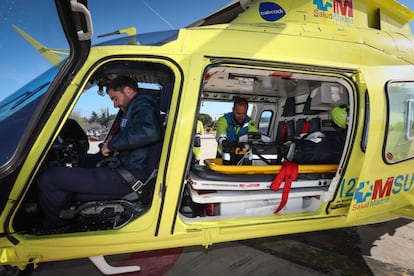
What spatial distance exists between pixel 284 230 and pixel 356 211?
0.69 metres

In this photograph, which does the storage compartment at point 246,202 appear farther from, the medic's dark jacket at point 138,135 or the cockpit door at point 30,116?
the cockpit door at point 30,116

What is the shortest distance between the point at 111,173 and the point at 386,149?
2.42 m

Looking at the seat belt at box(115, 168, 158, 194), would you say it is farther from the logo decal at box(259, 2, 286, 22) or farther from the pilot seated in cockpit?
the logo decal at box(259, 2, 286, 22)

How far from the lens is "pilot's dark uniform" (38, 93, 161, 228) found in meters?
1.85

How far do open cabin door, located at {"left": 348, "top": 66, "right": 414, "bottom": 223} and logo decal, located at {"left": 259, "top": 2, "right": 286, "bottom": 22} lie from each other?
945 mm

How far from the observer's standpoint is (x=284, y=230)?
2.16 meters

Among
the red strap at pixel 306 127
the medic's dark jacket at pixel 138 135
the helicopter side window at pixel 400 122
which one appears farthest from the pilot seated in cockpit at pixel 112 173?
the red strap at pixel 306 127

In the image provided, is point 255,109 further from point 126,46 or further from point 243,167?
point 126,46

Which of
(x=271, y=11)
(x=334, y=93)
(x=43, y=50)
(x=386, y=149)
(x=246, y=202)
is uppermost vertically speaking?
(x=271, y=11)

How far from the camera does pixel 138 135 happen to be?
1.88 m

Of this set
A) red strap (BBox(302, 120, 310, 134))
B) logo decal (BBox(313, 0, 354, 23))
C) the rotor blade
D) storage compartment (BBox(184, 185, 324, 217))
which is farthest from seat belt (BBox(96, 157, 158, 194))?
red strap (BBox(302, 120, 310, 134))

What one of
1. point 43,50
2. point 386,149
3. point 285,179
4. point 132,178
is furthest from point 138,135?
point 386,149

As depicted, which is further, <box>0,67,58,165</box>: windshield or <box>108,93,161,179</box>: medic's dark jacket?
<box>108,93,161,179</box>: medic's dark jacket

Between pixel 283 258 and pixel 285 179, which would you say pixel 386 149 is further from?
pixel 283 258
